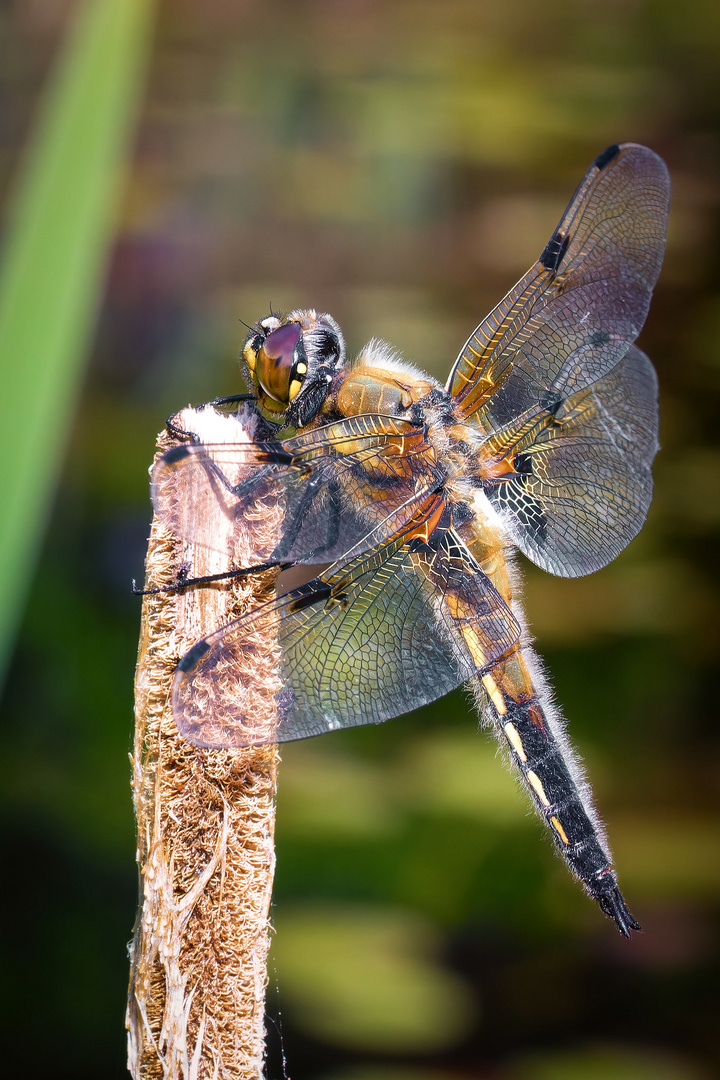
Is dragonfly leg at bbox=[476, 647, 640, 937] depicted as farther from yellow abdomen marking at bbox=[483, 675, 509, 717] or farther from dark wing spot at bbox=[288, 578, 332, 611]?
dark wing spot at bbox=[288, 578, 332, 611]

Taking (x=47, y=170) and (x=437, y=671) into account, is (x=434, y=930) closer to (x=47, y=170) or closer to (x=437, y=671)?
(x=437, y=671)

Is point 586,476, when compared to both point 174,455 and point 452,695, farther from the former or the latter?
point 452,695

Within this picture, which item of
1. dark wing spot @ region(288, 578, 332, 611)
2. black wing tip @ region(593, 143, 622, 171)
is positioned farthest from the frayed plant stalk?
black wing tip @ region(593, 143, 622, 171)

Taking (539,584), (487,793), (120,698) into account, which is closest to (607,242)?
(539,584)

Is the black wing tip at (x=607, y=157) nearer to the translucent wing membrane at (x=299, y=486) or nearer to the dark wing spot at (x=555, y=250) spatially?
the dark wing spot at (x=555, y=250)

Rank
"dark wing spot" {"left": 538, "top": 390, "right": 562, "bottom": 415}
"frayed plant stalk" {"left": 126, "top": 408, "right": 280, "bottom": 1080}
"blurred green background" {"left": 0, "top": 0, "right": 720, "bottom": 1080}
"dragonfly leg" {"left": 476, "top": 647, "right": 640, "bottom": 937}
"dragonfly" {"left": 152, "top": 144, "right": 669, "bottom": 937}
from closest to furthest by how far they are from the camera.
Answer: "frayed plant stalk" {"left": 126, "top": 408, "right": 280, "bottom": 1080}
"dragonfly" {"left": 152, "top": 144, "right": 669, "bottom": 937}
"dragonfly leg" {"left": 476, "top": 647, "right": 640, "bottom": 937}
"dark wing spot" {"left": 538, "top": 390, "right": 562, "bottom": 415}
"blurred green background" {"left": 0, "top": 0, "right": 720, "bottom": 1080}

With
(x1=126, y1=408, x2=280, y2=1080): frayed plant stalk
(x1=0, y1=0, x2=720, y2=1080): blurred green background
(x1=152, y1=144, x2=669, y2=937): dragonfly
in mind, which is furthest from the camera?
(x1=0, y1=0, x2=720, y2=1080): blurred green background
